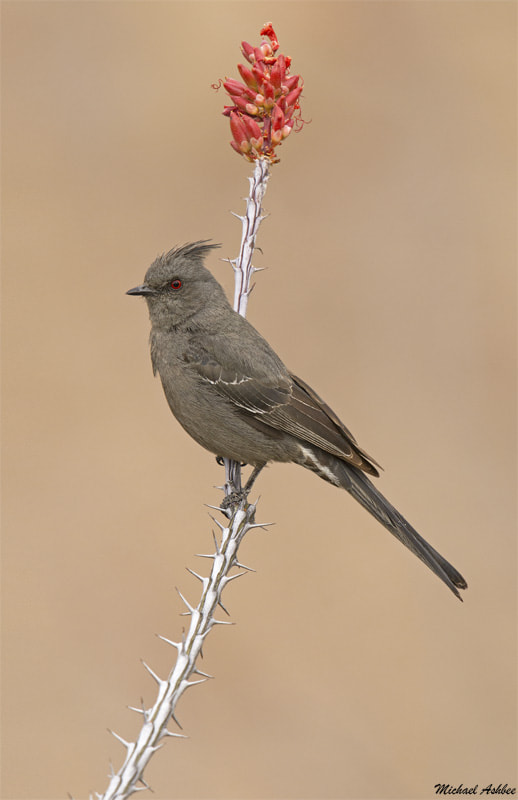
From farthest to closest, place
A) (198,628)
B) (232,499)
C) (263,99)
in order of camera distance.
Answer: (232,499) → (263,99) → (198,628)

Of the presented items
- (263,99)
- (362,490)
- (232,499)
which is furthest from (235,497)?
(263,99)

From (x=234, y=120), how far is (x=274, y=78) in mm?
330

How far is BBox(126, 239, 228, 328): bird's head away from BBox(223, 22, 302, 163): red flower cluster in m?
0.99

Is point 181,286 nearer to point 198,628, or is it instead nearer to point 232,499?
point 232,499

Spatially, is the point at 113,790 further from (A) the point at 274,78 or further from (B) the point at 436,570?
(A) the point at 274,78

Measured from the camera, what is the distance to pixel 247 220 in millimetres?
4410

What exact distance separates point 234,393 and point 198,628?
1.95 m

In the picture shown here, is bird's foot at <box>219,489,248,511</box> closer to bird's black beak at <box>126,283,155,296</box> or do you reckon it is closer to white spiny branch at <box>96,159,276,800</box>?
white spiny branch at <box>96,159,276,800</box>

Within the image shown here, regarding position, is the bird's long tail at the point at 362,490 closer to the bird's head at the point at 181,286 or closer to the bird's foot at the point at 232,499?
the bird's foot at the point at 232,499

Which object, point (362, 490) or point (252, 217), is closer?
point (252, 217)

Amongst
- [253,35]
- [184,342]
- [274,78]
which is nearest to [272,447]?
[184,342]

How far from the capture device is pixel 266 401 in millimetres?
5027

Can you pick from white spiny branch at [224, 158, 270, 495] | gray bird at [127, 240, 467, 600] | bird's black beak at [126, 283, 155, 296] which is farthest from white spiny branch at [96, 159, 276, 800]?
bird's black beak at [126, 283, 155, 296]

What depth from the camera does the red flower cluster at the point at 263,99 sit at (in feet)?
13.2
